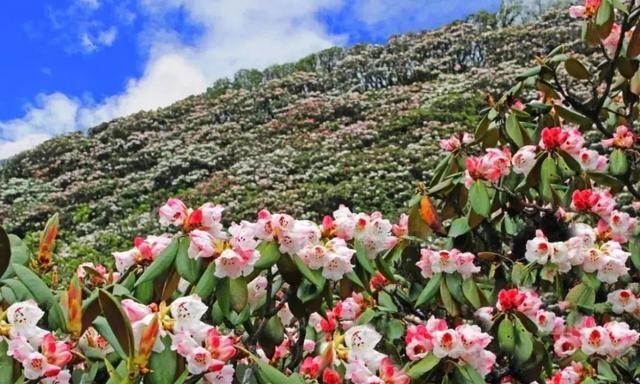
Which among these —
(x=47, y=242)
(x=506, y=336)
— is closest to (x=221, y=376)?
(x=47, y=242)

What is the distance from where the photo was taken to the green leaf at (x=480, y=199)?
2174 millimetres

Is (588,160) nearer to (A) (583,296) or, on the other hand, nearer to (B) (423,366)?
(A) (583,296)

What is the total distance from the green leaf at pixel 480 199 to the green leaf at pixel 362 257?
0.43 metres

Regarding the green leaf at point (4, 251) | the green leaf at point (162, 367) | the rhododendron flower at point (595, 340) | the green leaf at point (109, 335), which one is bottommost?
the rhododendron flower at point (595, 340)

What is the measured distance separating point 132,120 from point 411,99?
774cm

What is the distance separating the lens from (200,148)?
16.4 meters

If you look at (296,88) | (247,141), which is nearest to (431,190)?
(247,141)

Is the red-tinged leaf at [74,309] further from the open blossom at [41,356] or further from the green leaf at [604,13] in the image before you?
the green leaf at [604,13]

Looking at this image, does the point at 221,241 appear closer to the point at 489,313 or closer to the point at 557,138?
the point at 489,313

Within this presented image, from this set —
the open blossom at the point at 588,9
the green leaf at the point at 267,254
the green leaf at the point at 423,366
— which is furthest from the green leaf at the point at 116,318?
the open blossom at the point at 588,9

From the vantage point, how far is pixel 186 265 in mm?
1571

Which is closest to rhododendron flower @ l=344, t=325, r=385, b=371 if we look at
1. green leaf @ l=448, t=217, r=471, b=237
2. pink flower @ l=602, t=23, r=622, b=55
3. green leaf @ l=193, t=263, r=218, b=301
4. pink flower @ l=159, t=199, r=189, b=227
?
green leaf @ l=193, t=263, r=218, b=301

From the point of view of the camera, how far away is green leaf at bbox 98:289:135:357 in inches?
44.6

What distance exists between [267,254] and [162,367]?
17.4 inches
